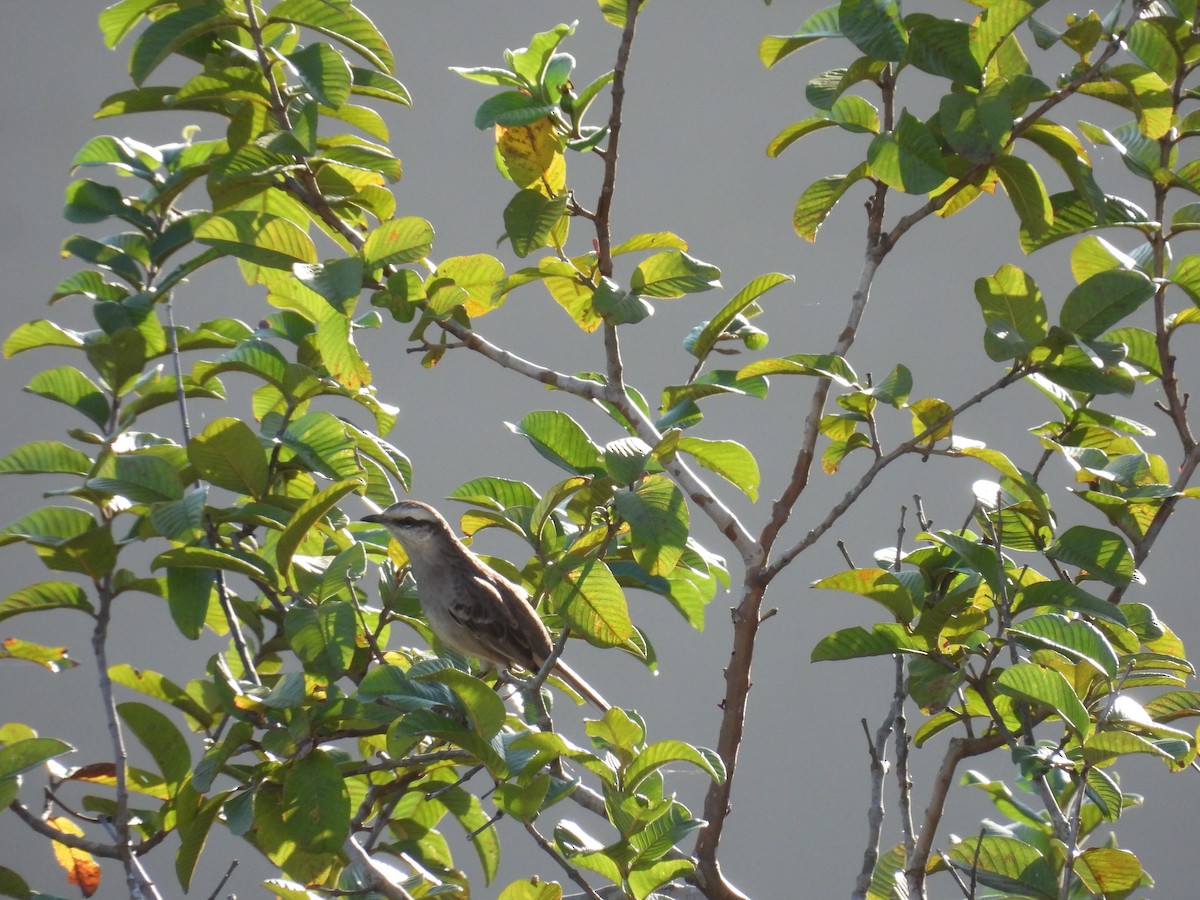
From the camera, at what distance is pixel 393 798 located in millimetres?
1351

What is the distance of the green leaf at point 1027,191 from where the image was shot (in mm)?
1144

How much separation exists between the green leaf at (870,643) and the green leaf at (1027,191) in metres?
0.42

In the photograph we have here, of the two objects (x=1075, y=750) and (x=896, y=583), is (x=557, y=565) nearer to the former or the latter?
(x=896, y=583)

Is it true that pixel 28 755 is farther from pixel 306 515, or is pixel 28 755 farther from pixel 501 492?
pixel 501 492

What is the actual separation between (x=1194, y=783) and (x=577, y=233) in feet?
8.76

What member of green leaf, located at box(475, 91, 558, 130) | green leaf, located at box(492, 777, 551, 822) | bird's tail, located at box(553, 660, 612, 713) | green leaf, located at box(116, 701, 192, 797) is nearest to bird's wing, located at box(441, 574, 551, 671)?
bird's tail, located at box(553, 660, 612, 713)

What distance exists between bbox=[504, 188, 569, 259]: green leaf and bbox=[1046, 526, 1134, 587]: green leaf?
0.60 m

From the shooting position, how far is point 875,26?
3.48ft

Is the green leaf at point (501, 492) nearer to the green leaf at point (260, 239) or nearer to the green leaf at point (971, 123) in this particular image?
the green leaf at point (260, 239)

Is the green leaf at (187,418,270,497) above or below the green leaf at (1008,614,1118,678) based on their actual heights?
below

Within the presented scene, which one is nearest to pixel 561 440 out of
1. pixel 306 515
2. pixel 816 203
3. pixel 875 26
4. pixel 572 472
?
pixel 572 472

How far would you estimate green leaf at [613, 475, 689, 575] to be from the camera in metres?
1.04

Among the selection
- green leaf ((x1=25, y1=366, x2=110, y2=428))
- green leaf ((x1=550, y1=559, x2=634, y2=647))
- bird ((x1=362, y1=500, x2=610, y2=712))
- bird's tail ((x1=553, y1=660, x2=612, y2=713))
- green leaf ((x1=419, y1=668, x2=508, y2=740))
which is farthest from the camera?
bird ((x1=362, y1=500, x2=610, y2=712))

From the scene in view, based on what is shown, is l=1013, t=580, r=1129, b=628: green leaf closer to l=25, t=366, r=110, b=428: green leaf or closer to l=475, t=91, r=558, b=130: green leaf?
l=475, t=91, r=558, b=130: green leaf
